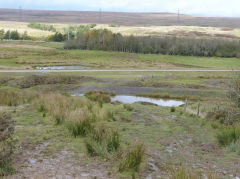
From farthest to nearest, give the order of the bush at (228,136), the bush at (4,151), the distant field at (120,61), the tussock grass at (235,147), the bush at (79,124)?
the distant field at (120,61), the bush at (228,136), the bush at (79,124), the tussock grass at (235,147), the bush at (4,151)

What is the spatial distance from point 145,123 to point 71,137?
415cm

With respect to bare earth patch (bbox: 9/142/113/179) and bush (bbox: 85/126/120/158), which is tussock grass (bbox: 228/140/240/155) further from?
bare earth patch (bbox: 9/142/113/179)

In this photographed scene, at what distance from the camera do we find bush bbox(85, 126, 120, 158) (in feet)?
22.8

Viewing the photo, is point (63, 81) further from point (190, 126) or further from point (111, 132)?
point (111, 132)

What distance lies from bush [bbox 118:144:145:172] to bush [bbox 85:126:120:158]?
2.09ft

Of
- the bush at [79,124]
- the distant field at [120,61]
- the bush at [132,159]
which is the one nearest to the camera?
the bush at [132,159]

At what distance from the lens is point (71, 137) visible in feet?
28.0

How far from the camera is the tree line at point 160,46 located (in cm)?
8956

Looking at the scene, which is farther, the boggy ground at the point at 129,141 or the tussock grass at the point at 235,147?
the tussock grass at the point at 235,147

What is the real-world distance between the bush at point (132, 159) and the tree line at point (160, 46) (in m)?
85.2

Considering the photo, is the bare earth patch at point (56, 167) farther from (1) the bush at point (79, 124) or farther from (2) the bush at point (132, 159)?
(1) the bush at point (79, 124)

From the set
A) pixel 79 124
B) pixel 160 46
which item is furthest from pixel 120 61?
pixel 79 124

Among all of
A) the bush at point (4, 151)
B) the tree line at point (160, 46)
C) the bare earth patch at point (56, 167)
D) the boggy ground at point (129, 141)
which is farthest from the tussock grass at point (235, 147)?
the tree line at point (160, 46)

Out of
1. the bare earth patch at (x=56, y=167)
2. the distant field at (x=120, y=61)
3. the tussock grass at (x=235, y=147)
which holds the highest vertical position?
the bare earth patch at (x=56, y=167)
